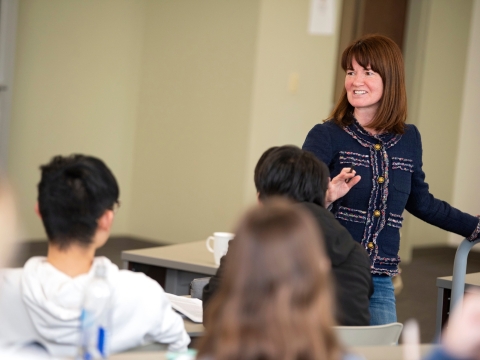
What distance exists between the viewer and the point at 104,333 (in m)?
1.47

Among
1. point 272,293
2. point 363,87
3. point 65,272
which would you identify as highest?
point 363,87

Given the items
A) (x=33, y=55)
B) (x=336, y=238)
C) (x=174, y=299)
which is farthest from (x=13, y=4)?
(x=336, y=238)

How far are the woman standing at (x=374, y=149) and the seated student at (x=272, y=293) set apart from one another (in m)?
1.30

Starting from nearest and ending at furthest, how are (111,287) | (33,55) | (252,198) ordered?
(111,287), (33,55), (252,198)

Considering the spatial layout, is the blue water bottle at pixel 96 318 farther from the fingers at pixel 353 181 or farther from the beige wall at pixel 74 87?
the beige wall at pixel 74 87

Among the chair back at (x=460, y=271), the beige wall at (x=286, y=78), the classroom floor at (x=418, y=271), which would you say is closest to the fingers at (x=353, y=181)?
the chair back at (x=460, y=271)

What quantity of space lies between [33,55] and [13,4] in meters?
0.50

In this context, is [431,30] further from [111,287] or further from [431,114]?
[111,287]

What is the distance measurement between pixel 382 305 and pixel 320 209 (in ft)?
1.92

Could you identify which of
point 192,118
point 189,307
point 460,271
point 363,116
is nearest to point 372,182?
point 363,116

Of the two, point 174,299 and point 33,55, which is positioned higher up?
point 33,55

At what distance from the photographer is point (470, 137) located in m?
8.49

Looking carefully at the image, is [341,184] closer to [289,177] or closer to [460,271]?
[289,177]

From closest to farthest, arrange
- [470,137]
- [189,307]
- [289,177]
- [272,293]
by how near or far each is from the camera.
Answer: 1. [272,293]
2. [289,177]
3. [189,307]
4. [470,137]
